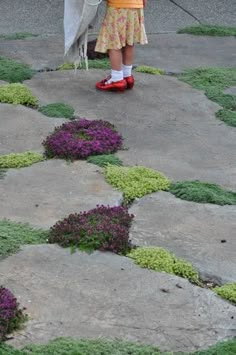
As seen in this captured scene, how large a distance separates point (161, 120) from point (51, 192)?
1.56 m

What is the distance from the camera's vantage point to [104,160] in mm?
5160

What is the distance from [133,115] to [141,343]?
9.81 feet

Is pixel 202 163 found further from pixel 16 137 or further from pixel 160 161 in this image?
pixel 16 137

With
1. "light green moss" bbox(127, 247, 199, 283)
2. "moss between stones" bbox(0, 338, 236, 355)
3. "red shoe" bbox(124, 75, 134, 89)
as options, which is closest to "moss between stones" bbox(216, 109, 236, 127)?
"red shoe" bbox(124, 75, 134, 89)

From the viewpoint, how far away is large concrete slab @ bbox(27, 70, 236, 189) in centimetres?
527

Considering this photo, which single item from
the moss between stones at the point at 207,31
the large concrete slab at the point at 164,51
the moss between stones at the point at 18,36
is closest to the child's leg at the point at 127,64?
the large concrete slab at the point at 164,51

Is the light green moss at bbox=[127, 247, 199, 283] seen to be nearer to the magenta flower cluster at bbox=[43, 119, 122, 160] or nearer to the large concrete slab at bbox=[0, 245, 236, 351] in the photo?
the large concrete slab at bbox=[0, 245, 236, 351]

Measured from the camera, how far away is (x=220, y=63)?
7.58 metres

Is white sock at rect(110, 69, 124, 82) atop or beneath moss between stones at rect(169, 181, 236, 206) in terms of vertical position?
atop

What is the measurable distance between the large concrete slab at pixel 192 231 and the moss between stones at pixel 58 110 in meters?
1.44

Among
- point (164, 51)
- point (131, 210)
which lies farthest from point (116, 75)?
point (131, 210)

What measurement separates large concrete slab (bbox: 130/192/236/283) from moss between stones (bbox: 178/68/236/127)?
5.07ft

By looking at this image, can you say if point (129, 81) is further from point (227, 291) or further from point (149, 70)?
point (227, 291)

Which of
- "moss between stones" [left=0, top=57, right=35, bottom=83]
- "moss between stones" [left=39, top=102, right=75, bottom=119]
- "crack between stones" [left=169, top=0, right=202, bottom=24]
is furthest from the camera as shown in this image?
"crack between stones" [left=169, top=0, right=202, bottom=24]
